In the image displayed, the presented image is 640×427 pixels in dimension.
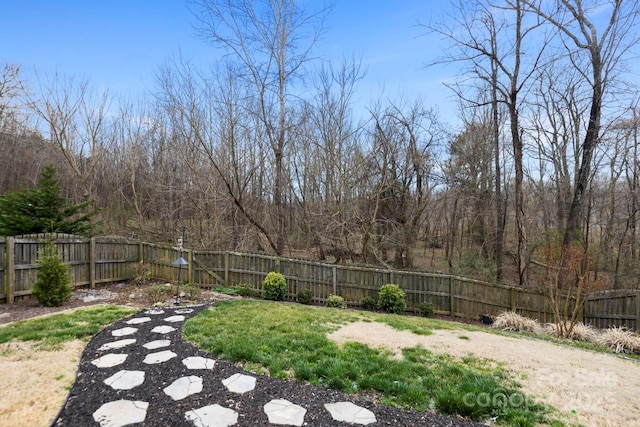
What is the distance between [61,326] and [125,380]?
233 centimetres

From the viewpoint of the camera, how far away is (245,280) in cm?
812

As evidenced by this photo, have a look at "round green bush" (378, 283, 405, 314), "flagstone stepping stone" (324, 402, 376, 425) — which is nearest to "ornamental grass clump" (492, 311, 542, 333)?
"round green bush" (378, 283, 405, 314)

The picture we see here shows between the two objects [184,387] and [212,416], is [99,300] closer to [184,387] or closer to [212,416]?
[184,387]

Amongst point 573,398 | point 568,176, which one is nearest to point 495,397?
point 573,398

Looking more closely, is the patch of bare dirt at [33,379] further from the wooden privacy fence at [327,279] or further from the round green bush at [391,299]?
the round green bush at [391,299]

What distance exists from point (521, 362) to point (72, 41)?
39.8 feet

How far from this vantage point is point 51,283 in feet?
18.6

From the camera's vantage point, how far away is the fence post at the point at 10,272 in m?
5.87

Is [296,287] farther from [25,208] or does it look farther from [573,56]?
[573,56]

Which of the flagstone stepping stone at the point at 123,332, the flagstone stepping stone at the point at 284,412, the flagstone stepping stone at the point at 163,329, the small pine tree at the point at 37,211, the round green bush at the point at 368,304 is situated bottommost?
the round green bush at the point at 368,304

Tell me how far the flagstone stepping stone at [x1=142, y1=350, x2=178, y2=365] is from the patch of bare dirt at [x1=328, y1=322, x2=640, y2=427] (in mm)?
1951

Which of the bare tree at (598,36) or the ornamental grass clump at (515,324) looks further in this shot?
the bare tree at (598,36)

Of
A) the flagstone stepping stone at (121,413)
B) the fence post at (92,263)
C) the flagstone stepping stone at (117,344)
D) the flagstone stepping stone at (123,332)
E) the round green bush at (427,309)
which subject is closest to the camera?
the flagstone stepping stone at (121,413)

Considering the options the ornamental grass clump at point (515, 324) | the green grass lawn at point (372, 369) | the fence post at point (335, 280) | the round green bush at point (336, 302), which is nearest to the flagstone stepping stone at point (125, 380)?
the green grass lawn at point (372, 369)
